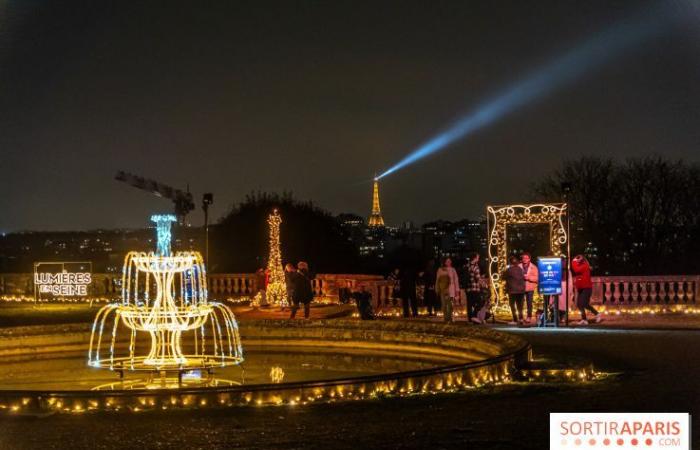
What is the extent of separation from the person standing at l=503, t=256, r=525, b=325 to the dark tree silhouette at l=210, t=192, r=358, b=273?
53529 mm

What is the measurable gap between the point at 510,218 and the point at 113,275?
18705mm

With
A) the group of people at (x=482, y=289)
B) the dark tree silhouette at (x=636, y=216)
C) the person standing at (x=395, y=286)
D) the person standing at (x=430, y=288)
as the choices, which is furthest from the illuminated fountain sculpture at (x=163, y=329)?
the dark tree silhouette at (x=636, y=216)

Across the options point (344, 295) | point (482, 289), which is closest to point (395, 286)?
point (344, 295)

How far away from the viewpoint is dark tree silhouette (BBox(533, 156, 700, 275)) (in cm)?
6350

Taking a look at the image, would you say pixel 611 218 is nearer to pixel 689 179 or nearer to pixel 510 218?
pixel 689 179

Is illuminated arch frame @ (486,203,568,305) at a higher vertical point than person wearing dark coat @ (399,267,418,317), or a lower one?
higher

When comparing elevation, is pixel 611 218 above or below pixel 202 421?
above

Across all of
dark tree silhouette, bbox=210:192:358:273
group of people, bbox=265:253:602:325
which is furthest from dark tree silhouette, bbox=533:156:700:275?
group of people, bbox=265:253:602:325

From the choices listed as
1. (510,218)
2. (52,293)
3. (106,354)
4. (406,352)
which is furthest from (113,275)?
(406,352)

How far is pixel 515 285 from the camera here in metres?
27.5

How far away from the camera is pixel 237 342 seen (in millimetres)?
23438

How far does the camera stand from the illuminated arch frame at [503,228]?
3152 centimetres

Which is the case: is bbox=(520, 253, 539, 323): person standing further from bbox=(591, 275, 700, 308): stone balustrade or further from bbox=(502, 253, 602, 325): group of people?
bbox=(591, 275, 700, 308): stone balustrade

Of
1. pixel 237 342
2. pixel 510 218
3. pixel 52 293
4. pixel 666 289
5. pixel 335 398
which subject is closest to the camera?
pixel 335 398
